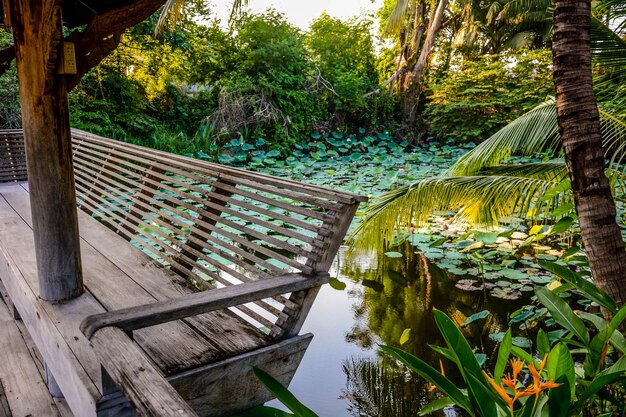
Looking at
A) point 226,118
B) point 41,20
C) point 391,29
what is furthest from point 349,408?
point 391,29

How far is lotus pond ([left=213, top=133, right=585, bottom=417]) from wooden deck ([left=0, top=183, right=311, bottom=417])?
112 centimetres

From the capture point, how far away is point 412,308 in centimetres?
406

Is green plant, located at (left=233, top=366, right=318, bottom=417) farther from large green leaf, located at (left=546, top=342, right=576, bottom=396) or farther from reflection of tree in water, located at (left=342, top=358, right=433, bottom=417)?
reflection of tree in water, located at (left=342, top=358, right=433, bottom=417)

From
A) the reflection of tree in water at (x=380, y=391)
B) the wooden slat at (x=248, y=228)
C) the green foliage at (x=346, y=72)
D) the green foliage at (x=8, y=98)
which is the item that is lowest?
the reflection of tree in water at (x=380, y=391)

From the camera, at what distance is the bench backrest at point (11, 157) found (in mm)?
5062

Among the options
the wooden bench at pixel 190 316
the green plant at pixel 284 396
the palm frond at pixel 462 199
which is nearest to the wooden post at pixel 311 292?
the wooden bench at pixel 190 316

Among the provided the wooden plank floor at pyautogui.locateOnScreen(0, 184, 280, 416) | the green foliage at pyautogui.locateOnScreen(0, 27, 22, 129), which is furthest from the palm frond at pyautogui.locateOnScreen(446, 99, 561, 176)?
the green foliage at pyautogui.locateOnScreen(0, 27, 22, 129)

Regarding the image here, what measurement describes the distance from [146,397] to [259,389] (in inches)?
45.1

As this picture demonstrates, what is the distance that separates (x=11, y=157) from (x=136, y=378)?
510cm

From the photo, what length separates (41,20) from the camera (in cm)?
183

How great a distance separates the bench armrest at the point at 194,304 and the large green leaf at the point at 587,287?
3.25 feet

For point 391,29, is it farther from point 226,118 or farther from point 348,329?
point 348,329

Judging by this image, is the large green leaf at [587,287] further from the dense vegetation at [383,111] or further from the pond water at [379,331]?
the pond water at [379,331]

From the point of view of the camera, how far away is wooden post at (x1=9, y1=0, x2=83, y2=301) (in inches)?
72.4
